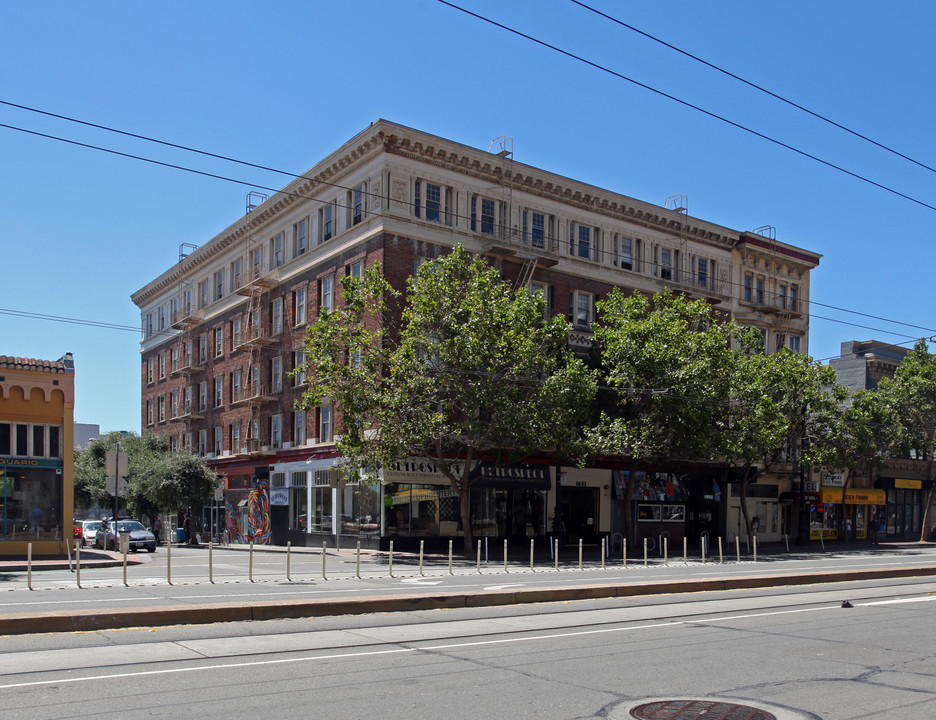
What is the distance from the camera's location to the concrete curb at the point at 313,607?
38.6 feet

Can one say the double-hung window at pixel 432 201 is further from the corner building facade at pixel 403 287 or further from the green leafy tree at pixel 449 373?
the green leafy tree at pixel 449 373

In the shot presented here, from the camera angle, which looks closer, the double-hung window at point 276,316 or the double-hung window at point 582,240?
the double-hung window at point 582,240

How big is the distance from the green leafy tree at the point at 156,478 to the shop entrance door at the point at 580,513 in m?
19.3

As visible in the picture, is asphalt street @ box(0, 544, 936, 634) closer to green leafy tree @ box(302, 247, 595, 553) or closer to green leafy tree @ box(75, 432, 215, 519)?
green leafy tree @ box(302, 247, 595, 553)

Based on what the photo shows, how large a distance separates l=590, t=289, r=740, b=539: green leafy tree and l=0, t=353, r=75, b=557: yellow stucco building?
62.6 ft

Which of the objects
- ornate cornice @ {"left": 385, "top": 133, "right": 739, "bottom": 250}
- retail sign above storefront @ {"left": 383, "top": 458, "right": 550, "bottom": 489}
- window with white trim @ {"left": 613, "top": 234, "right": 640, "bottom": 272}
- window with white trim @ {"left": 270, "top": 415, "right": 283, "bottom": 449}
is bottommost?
retail sign above storefront @ {"left": 383, "top": 458, "right": 550, "bottom": 489}

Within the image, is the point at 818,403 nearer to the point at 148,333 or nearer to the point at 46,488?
the point at 46,488

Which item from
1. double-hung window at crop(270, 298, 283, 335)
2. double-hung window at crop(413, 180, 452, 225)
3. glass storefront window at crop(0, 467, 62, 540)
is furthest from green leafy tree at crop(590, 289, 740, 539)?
glass storefront window at crop(0, 467, 62, 540)

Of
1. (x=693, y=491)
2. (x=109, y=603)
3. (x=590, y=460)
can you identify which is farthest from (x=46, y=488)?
(x=693, y=491)

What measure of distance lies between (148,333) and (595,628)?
56.4m

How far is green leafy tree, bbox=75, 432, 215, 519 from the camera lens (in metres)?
46.1

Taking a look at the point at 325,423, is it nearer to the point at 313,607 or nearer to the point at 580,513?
the point at 580,513

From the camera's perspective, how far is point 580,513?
41.8 meters

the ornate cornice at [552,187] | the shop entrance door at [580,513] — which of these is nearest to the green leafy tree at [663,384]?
the shop entrance door at [580,513]
